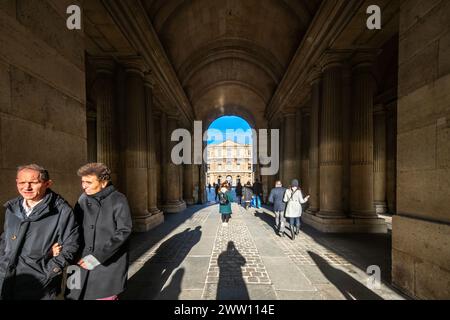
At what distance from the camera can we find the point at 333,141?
7.40 meters

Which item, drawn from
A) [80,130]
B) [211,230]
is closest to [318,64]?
[211,230]

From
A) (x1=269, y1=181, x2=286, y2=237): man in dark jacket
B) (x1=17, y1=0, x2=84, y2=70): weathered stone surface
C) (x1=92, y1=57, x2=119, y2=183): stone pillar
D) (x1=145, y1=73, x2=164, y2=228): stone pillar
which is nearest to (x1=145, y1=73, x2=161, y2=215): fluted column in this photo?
(x1=145, y1=73, x2=164, y2=228): stone pillar

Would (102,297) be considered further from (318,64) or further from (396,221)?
(318,64)

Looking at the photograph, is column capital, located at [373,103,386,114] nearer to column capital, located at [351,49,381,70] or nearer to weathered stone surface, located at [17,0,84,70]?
column capital, located at [351,49,381,70]

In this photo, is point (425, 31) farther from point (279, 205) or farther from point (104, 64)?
point (104, 64)

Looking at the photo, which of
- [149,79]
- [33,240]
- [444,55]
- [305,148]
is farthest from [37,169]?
[305,148]

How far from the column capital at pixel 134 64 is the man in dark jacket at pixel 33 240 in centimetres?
662

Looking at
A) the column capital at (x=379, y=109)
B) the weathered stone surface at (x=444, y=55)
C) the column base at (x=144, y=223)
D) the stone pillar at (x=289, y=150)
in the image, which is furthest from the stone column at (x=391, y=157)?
the column base at (x=144, y=223)

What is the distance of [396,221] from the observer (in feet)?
12.1

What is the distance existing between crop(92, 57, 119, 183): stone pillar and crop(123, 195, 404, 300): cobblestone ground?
2.99 meters

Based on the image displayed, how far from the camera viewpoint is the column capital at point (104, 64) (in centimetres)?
743

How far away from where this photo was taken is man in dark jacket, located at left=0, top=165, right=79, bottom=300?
6.31ft

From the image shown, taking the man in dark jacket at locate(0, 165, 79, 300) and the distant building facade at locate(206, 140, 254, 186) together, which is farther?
the distant building facade at locate(206, 140, 254, 186)

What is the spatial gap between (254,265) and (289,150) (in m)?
9.19
